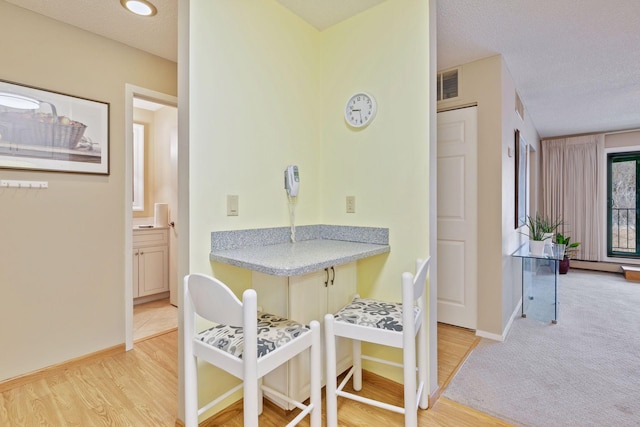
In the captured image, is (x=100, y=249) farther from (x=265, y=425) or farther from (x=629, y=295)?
(x=629, y=295)

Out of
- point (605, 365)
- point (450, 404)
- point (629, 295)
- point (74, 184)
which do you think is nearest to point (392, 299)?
point (450, 404)

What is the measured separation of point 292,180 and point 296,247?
1.44ft

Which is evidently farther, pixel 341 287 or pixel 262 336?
pixel 341 287

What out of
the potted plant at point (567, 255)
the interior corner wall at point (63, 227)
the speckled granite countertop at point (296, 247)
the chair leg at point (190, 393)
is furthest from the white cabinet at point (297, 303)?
the potted plant at point (567, 255)

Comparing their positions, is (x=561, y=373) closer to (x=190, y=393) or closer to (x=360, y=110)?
(x=360, y=110)

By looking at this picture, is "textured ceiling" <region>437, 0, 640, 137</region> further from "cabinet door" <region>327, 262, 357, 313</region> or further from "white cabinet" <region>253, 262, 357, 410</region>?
"white cabinet" <region>253, 262, 357, 410</region>

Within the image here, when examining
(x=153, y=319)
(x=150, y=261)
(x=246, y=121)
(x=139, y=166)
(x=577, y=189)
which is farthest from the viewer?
(x=577, y=189)

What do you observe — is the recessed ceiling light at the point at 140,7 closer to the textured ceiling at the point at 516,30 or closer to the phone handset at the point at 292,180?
the textured ceiling at the point at 516,30

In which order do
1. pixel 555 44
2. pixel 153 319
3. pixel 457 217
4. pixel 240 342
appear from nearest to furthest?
pixel 240 342
pixel 555 44
pixel 457 217
pixel 153 319

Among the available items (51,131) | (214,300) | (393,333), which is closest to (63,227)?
(51,131)

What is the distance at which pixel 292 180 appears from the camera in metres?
2.01

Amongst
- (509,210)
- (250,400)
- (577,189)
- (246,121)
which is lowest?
(250,400)

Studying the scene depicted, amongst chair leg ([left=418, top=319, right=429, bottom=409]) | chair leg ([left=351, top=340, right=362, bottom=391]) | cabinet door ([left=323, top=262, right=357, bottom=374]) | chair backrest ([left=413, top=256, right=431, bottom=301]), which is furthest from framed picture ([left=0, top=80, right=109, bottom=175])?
chair leg ([left=418, top=319, right=429, bottom=409])

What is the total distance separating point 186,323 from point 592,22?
3.20 m
